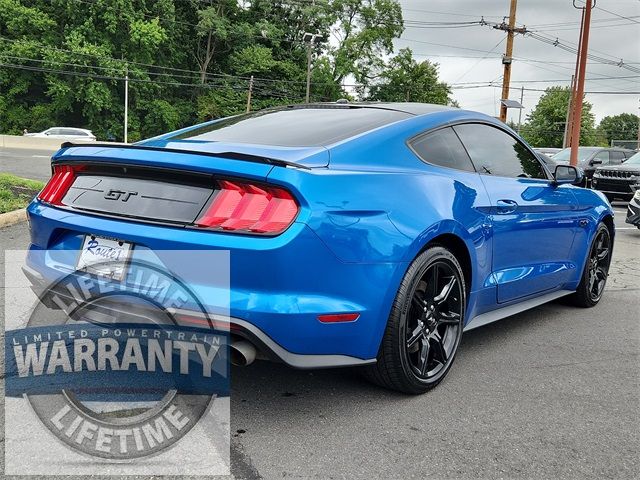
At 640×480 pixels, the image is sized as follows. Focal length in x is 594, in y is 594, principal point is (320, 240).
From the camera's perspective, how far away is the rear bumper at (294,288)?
2352mm

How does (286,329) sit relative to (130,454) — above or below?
above

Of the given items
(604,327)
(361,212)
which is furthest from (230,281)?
(604,327)

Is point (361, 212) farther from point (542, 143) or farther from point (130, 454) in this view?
point (542, 143)

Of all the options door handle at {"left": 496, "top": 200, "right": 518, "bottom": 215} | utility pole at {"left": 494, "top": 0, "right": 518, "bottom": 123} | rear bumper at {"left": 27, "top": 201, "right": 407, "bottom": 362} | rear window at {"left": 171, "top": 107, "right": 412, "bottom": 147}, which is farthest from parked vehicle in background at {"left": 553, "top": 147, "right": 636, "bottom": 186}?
→ rear bumper at {"left": 27, "top": 201, "right": 407, "bottom": 362}

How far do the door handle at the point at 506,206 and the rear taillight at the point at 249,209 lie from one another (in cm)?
162

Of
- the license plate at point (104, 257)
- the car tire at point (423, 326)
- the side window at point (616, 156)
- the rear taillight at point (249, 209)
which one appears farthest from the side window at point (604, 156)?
the license plate at point (104, 257)

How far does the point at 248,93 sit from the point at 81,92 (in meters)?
13.5

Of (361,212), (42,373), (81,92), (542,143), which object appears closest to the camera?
(361,212)

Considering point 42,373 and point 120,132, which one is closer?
point 42,373

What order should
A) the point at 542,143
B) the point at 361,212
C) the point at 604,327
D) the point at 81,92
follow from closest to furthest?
the point at 361,212
the point at 604,327
the point at 81,92
the point at 542,143

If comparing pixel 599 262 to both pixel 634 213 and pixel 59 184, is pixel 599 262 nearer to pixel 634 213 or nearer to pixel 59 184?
pixel 59 184

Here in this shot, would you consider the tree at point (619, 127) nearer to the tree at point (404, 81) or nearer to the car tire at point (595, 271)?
the tree at point (404, 81)

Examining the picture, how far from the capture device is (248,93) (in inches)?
2014

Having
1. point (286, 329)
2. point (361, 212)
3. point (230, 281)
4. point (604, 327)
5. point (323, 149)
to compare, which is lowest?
point (604, 327)
